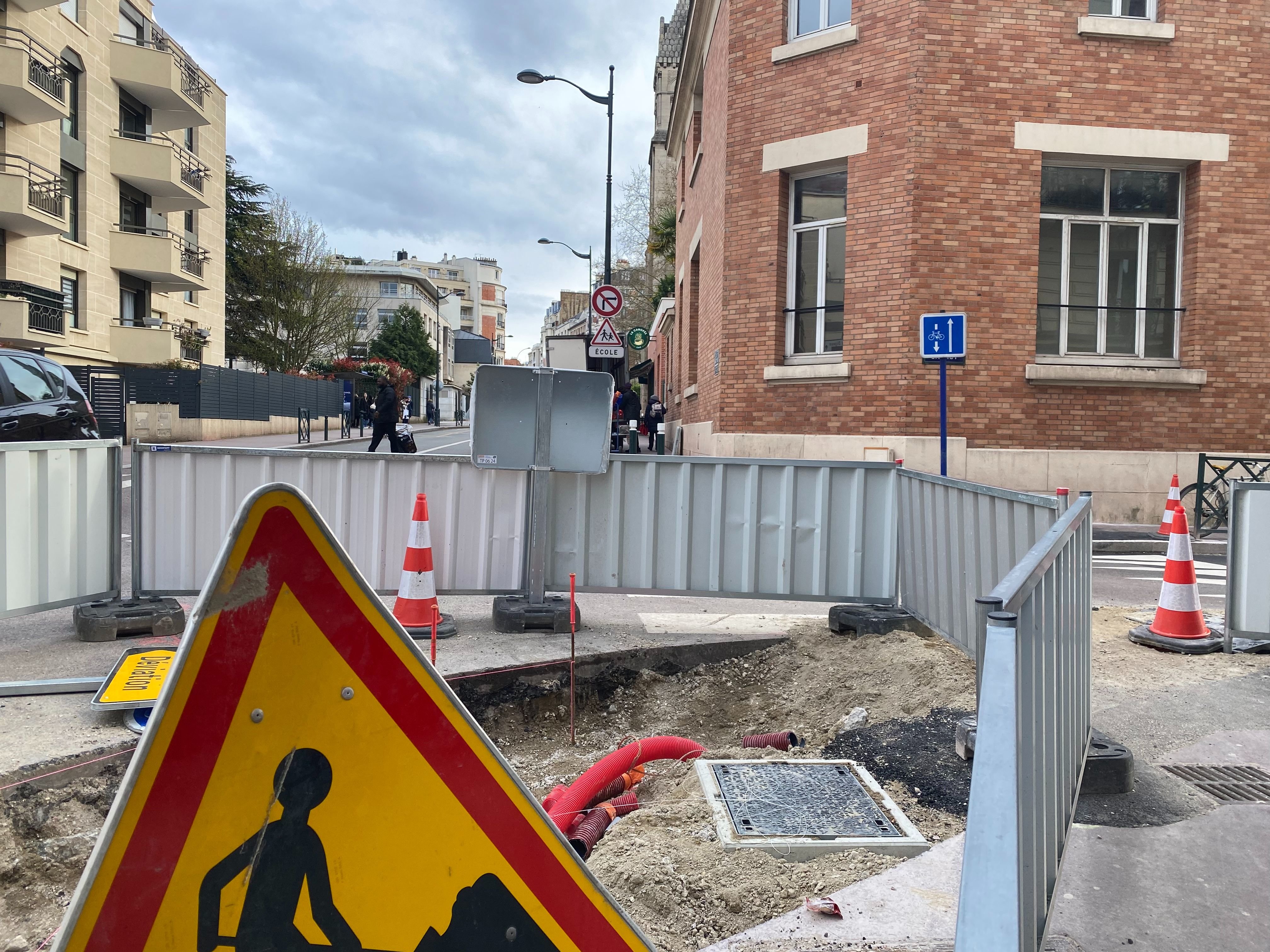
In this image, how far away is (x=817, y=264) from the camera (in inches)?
566

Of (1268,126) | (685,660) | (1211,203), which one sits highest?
(1268,126)

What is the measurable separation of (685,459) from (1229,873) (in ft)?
13.6

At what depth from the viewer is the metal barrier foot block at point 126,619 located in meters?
6.02

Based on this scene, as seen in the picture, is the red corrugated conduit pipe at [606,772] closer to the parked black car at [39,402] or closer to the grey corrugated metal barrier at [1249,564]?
the grey corrugated metal barrier at [1249,564]

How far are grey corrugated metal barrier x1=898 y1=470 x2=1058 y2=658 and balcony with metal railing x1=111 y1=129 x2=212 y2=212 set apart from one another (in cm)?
3258

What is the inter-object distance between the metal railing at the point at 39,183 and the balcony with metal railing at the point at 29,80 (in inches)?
48.9

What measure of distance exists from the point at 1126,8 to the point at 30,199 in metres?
26.2

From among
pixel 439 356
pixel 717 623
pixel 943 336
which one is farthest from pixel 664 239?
pixel 439 356

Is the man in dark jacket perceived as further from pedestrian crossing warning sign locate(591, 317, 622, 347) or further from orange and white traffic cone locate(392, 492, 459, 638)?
orange and white traffic cone locate(392, 492, 459, 638)

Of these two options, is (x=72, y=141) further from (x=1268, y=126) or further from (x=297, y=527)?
(x=297, y=527)

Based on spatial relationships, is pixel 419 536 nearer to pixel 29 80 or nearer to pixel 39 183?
pixel 29 80

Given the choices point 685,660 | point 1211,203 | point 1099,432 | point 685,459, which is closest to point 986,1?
point 1211,203

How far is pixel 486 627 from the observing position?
6836 millimetres

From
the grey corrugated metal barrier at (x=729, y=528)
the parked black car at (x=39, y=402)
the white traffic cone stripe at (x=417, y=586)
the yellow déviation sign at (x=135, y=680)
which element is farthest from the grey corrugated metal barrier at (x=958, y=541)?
the parked black car at (x=39, y=402)
